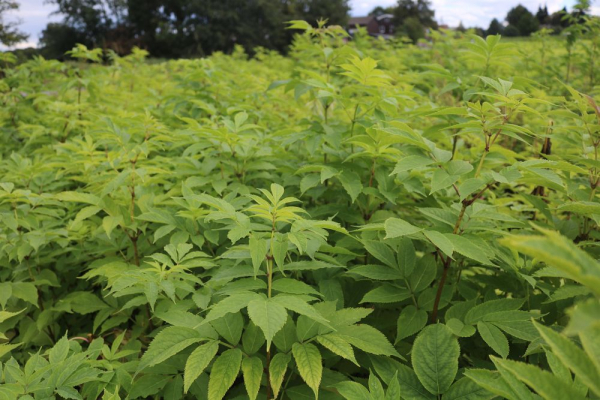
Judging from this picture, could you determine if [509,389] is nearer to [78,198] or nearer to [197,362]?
[197,362]

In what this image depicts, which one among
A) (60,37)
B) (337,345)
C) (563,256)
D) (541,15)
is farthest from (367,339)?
(541,15)

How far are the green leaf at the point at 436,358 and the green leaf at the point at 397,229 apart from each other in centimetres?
34

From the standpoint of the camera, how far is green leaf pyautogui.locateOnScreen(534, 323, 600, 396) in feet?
2.01

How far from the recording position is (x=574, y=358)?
64cm

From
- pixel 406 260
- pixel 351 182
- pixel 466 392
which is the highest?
pixel 351 182

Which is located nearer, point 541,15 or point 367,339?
point 367,339

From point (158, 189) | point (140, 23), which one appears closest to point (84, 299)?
point (158, 189)

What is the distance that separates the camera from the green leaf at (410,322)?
1397mm

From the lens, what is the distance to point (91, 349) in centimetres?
151

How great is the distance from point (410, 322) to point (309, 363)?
44 centimetres

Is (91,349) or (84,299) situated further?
(84,299)

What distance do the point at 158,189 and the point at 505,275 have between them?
73.6 inches

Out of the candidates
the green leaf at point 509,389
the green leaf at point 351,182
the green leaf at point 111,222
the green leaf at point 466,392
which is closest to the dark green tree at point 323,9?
the green leaf at point 351,182

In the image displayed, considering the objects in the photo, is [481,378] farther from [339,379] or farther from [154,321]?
[154,321]
